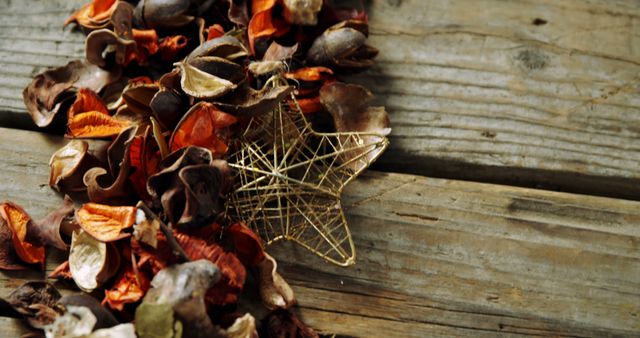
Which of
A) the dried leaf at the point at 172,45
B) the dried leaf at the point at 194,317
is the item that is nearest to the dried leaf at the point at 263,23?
the dried leaf at the point at 172,45

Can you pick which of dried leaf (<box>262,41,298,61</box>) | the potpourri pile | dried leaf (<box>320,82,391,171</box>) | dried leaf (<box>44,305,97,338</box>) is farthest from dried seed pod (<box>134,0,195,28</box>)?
dried leaf (<box>44,305,97,338</box>)

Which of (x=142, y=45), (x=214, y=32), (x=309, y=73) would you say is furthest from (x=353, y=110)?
(x=142, y=45)

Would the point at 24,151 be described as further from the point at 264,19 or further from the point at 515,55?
the point at 515,55

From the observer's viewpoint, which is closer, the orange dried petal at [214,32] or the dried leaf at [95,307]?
the dried leaf at [95,307]

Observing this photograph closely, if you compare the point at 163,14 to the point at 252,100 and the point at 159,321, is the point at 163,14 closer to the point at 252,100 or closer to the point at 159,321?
the point at 252,100

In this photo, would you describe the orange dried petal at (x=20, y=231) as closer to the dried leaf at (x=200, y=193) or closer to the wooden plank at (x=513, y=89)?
the dried leaf at (x=200, y=193)
